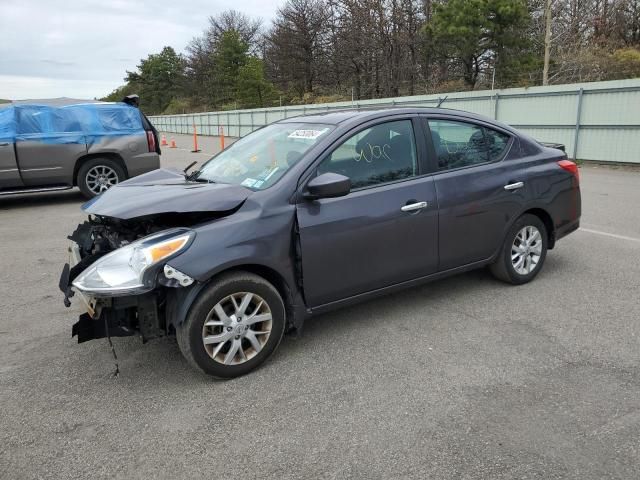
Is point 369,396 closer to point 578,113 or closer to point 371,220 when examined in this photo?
point 371,220

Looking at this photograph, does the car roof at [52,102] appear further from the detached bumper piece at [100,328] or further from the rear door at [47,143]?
the detached bumper piece at [100,328]

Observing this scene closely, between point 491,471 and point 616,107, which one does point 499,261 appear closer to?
point 491,471

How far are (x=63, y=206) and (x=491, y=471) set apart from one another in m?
9.58

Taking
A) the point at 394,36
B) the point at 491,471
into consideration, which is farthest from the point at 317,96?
the point at 491,471

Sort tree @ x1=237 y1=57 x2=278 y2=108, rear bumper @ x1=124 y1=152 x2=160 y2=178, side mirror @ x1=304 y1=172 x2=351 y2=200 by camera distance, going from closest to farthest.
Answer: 1. side mirror @ x1=304 y1=172 x2=351 y2=200
2. rear bumper @ x1=124 y1=152 x2=160 y2=178
3. tree @ x1=237 y1=57 x2=278 y2=108

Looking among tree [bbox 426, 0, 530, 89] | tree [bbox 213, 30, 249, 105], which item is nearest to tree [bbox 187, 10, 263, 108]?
tree [bbox 213, 30, 249, 105]

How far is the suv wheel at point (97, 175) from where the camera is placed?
390 inches

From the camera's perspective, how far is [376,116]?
4.03 meters

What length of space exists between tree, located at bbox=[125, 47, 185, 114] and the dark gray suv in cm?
7962

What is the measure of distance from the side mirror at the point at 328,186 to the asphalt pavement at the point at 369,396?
111cm

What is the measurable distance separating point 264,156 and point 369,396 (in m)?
1.97

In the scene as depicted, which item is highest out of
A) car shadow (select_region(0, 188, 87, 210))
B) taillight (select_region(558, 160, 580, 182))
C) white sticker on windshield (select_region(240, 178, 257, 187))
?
white sticker on windshield (select_region(240, 178, 257, 187))

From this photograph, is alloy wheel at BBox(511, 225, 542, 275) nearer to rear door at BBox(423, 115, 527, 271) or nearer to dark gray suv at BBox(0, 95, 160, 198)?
rear door at BBox(423, 115, 527, 271)

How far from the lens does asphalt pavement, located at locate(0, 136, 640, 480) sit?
2.56 metres
